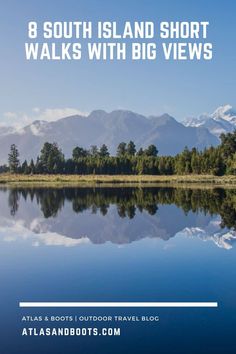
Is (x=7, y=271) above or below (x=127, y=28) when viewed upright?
below

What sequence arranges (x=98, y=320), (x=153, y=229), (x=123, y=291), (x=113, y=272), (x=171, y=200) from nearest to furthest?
1. (x=98, y=320)
2. (x=123, y=291)
3. (x=113, y=272)
4. (x=153, y=229)
5. (x=171, y=200)

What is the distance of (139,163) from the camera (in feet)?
285

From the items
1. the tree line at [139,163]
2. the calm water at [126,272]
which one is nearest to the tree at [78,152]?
the tree line at [139,163]

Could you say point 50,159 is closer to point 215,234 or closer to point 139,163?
point 139,163

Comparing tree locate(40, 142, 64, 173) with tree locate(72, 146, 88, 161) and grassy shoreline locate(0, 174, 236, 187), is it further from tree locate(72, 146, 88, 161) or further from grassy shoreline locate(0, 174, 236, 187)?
tree locate(72, 146, 88, 161)

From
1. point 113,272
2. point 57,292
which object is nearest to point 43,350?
point 57,292

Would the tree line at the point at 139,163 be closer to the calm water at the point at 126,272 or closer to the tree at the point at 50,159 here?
the tree at the point at 50,159

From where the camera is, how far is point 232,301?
1217 centimetres

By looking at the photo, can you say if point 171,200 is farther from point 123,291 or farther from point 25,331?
point 25,331

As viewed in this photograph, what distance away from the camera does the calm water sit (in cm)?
1053

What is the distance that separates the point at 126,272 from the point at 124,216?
432 inches

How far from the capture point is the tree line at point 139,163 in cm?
7300

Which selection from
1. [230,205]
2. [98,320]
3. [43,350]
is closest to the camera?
[43,350]

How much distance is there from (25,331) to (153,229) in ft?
36.9
